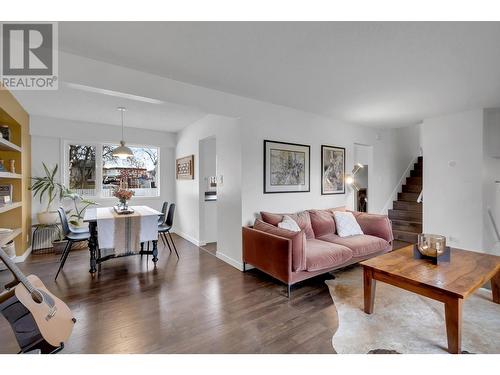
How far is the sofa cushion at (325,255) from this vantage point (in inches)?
104

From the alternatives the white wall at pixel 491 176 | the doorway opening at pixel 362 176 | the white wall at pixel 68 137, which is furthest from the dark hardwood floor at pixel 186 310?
the doorway opening at pixel 362 176

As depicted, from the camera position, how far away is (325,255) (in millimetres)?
2736

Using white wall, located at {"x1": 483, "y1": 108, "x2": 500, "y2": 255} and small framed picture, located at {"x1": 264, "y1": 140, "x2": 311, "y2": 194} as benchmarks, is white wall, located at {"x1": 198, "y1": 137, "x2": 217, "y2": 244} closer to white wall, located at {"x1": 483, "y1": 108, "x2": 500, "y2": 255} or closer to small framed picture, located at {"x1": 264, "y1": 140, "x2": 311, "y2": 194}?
small framed picture, located at {"x1": 264, "y1": 140, "x2": 311, "y2": 194}

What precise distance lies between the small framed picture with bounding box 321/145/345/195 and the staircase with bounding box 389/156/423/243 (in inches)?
66.0

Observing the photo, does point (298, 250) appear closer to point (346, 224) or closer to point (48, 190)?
point (346, 224)

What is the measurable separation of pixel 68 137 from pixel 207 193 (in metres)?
2.81

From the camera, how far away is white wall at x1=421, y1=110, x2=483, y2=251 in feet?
12.5

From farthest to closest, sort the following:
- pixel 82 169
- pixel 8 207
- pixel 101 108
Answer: pixel 82 169
pixel 101 108
pixel 8 207

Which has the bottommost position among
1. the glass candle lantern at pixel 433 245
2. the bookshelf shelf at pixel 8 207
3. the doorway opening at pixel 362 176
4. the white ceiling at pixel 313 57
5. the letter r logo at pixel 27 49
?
the glass candle lantern at pixel 433 245

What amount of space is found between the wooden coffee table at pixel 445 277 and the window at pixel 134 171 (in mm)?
4890

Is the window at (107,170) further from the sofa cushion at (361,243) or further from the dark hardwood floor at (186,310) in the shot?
the sofa cushion at (361,243)

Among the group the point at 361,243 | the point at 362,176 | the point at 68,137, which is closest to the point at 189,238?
the point at 68,137

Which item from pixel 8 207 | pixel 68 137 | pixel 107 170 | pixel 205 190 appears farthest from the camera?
pixel 107 170
